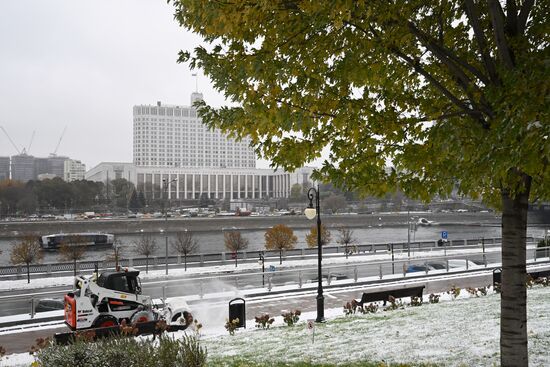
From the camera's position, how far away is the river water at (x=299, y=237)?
63438 millimetres

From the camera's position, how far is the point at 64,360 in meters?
6.88

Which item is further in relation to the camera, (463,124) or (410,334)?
(410,334)

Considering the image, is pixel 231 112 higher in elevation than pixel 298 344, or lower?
higher

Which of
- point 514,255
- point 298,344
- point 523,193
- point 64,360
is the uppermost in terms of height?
point 523,193

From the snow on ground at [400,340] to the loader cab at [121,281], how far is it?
341cm

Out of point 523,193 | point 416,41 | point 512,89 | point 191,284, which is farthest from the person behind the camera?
point 191,284

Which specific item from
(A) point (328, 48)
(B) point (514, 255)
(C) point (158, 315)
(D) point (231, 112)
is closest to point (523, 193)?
(B) point (514, 255)

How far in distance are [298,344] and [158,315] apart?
655 centimetres

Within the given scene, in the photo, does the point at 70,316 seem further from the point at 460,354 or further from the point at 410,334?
the point at 460,354

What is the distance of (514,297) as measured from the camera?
6.19m

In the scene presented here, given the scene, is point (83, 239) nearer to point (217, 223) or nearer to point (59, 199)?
point (217, 223)

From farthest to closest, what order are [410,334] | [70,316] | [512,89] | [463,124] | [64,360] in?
[70,316] → [410,334] → [64,360] → [463,124] → [512,89]

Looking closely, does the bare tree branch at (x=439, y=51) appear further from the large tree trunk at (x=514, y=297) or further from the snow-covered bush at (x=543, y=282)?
the snow-covered bush at (x=543, y=282)

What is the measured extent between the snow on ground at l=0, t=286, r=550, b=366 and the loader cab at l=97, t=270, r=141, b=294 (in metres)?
3.41
